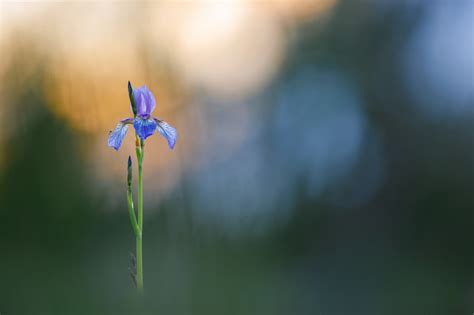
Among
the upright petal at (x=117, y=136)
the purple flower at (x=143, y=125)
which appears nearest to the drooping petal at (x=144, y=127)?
the purple flower at (x=143, y=125)

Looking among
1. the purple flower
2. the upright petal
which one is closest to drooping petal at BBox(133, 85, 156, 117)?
the purple flower

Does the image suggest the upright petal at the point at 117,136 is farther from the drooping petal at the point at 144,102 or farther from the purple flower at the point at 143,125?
the drooping petal at the point at 144,102

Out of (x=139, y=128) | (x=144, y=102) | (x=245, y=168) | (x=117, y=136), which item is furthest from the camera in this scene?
(x=245, y=168)

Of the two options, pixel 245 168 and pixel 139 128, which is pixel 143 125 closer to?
pixel 139 128

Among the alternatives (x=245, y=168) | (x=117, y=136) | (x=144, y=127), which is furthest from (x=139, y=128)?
(x=245, y=168)

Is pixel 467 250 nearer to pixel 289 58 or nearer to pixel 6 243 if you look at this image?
pixel 289 58
